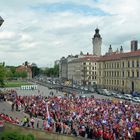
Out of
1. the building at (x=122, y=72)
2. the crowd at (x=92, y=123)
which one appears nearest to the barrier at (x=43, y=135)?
the crowd at (x=92, y=123)

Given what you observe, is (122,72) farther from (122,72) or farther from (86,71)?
(86,71)

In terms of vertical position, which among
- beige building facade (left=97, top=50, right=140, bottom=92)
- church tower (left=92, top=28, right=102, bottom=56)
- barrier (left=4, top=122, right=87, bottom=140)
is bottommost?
barrier (left=4, top=122, right=87, bottom=140)

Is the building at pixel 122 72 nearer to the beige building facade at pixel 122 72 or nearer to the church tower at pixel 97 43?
the beige building facade at pixel 122 72

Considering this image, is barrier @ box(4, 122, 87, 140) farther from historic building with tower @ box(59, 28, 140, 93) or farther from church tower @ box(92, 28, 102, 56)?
church tower @ box(92, 28, 102, 56)

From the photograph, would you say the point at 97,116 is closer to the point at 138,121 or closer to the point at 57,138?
the point at 138,121

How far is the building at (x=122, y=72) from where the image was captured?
102 metres

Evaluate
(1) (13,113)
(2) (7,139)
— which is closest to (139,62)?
(1) (13,113)

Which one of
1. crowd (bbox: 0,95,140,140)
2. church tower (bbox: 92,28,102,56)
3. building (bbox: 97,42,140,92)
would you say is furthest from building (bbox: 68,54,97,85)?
crowd (bbox: 0,95,140,140)

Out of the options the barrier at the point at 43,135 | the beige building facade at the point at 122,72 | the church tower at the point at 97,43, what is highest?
the church tower at the point at 97,43

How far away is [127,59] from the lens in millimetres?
106562

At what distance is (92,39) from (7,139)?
155 m

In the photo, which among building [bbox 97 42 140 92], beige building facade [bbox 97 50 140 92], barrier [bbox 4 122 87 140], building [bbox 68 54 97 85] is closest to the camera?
barrier [bbox 4 122 87 140]

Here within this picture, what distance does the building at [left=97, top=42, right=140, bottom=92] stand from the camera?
102 metres

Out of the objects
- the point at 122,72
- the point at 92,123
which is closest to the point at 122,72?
the point at 122,72
